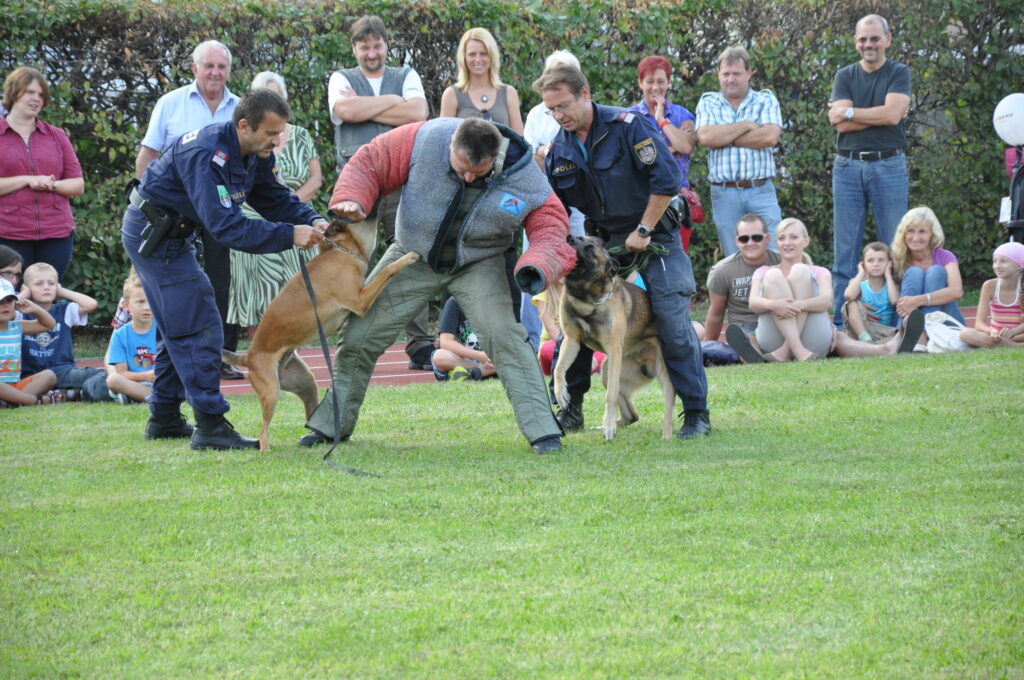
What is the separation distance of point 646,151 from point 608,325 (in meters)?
0.97

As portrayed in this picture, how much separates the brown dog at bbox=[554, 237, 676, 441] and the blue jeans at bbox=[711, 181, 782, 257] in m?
3.79

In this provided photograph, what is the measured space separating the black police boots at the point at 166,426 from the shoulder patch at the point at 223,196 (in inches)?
63.1

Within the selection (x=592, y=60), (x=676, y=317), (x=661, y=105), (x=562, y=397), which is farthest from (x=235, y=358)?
(x=592, y=60)

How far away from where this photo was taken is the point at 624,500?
17.3 feet

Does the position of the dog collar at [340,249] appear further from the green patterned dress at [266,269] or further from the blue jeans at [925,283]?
the blue jeans at [925,283]

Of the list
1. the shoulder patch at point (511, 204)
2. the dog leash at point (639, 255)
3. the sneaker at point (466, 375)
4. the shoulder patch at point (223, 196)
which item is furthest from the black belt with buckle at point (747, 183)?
the shoulder patch at point (223, 196)

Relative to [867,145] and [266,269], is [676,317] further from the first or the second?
[867,145]

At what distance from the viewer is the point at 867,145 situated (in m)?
10.7

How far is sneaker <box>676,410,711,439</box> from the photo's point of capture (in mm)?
6875

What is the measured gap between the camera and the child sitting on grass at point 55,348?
9117mm

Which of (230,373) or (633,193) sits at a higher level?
(633,193)

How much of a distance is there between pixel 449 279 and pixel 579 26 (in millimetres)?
6685

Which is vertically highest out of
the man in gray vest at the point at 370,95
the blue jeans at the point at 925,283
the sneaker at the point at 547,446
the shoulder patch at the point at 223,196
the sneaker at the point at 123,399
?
the man in gray vest at the point at 370,95

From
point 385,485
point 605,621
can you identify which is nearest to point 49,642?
point 605,621
